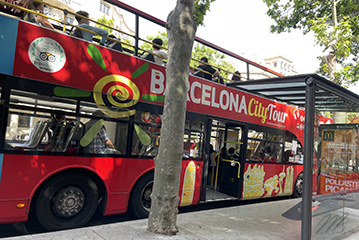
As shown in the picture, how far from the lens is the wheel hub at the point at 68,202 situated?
470cm

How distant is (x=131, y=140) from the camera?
219 inches

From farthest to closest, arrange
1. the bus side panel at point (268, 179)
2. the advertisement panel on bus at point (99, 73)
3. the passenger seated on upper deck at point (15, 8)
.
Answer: the bus side panel at point (268, 179) < the passenger seated on upper deck at point (15, 8) < the advertisement panel on bus at point (99, 73)

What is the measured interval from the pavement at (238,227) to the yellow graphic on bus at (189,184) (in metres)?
0.49

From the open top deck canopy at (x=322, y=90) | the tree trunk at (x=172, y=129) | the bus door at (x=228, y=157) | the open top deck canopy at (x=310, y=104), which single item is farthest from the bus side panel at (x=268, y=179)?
the tree trunk at (x=172, y=129)

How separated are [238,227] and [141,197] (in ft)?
6.72

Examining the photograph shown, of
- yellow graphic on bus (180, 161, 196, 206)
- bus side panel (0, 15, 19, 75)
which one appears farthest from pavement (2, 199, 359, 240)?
bus side panel (0, 15, 19, 75)

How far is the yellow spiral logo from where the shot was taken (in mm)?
5152

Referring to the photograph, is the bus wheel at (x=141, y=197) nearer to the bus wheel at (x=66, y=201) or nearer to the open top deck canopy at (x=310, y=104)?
the bus wheel at (x=66, y=201)

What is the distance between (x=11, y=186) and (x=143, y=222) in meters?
2.21

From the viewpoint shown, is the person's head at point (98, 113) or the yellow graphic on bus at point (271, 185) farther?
the yellow graphic on bus at point (271, 185)

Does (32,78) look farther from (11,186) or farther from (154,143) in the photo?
(154,143)

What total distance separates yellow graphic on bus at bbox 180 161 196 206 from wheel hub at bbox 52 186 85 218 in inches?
92.5

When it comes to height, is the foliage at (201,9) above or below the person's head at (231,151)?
above

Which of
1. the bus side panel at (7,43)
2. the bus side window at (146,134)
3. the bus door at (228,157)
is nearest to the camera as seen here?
the bus side panel at (7,43)
